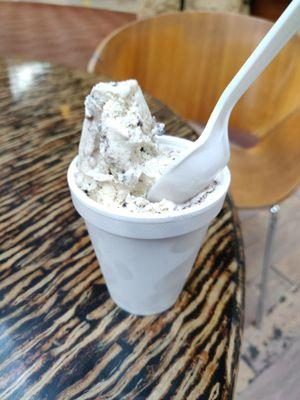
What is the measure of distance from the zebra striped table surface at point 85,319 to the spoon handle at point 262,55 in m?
0.19

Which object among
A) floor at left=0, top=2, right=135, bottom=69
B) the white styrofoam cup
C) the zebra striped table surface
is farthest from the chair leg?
floor at left=0, top=2, right=135, bottom=69

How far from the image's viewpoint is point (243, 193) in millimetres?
951

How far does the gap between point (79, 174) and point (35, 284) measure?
14cm

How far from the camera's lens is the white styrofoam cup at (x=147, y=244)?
31 centimetres

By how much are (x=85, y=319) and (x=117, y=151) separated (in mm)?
174

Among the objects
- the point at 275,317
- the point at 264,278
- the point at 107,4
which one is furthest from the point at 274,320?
the point at 107,4

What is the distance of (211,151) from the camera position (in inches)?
13.7

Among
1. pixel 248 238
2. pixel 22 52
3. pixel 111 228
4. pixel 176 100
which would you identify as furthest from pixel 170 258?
pixel 22 52

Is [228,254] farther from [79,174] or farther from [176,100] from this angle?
[176,100]

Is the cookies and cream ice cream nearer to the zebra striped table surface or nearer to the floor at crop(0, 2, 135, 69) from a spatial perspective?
the zebra striped table surface

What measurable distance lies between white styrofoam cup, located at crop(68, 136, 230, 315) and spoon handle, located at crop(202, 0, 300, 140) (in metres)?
0.06

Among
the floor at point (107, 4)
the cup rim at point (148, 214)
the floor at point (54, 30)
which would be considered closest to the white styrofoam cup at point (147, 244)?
the cup rim at point (148, 214)

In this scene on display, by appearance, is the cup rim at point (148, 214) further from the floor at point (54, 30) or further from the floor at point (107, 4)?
the floor at point (107, 4)

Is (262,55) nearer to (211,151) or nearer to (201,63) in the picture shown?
(211,151)
